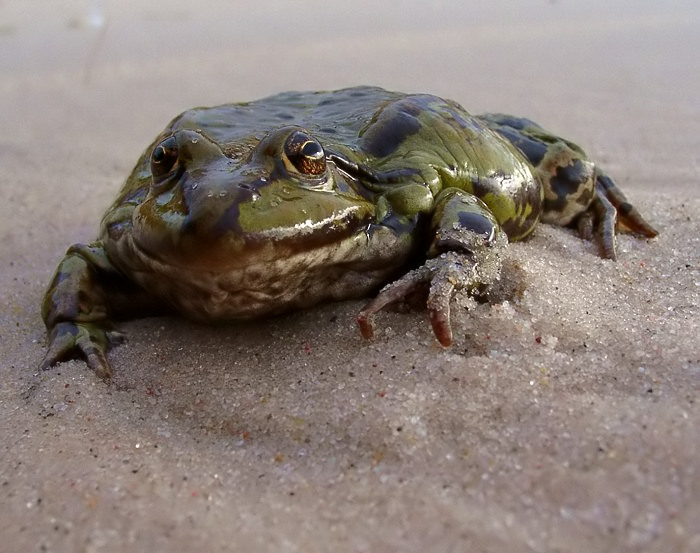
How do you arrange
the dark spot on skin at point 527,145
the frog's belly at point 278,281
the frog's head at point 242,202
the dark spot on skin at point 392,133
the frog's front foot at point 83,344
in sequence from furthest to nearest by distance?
the dark spot on skin at point 527,145, the dark spot on skin at point 392,133, the frog's front foot at point 83,344, the frog's belly at point 278,281, the frog's head at point 242,202

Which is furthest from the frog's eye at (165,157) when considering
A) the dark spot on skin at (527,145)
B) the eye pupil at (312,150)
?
the dark spot on skin at (527,145)

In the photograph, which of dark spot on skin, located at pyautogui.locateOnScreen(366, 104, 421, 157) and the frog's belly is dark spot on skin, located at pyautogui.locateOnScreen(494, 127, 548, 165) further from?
the frog's belly

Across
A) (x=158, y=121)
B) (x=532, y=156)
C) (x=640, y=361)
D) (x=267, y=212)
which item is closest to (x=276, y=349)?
(x=267, y=212)

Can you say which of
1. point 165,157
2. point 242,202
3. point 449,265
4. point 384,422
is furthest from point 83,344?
point 449,265

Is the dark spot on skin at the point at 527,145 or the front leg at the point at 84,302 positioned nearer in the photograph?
the front leg at the point at 84,302

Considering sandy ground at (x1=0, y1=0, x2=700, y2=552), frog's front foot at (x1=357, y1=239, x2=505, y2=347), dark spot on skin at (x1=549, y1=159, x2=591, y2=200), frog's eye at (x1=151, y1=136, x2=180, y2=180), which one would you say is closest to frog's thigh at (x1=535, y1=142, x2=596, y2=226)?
dark spot on skin at (x1=549, y1=159, x2=591, y2=200)

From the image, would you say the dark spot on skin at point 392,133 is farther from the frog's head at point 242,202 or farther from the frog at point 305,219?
the frog's head at point 242,202
